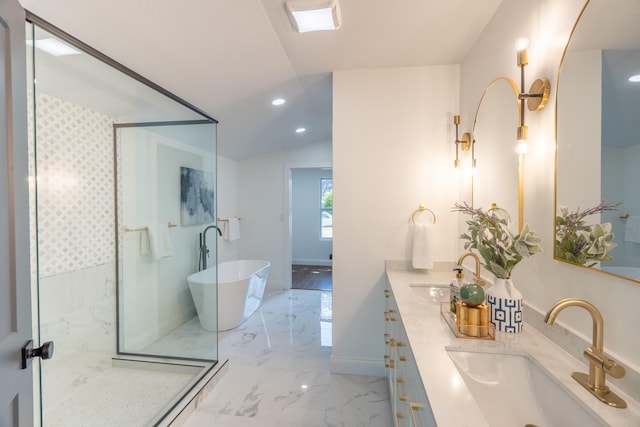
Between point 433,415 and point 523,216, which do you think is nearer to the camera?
point 433,415

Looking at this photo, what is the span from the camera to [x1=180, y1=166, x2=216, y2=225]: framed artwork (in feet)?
8.36

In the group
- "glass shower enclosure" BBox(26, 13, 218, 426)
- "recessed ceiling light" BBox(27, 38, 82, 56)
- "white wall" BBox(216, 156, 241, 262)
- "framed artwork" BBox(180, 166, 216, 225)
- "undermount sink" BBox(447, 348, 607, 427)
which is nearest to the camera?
"undermount sink" BBox(447, 348, 607, 427)

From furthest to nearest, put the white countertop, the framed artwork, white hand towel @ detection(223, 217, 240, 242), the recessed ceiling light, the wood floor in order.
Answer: the wood floor → white hand towel @ detection(223, 217, 240, 242) → the framed artwork → the recessed ceiling light → the white countertop

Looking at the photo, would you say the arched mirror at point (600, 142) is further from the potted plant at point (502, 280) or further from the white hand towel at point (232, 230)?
the white hand towel at point (232, 230)

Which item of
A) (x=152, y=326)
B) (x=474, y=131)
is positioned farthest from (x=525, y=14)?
(x=152, y=326)

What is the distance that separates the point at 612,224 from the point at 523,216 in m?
0.49

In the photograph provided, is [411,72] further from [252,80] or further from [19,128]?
[19,128]

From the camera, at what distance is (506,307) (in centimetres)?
111

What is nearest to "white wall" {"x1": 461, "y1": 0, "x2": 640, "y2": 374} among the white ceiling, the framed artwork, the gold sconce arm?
the white ceiling

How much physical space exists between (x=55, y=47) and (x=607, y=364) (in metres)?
2.40

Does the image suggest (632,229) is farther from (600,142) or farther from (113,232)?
(113,232)

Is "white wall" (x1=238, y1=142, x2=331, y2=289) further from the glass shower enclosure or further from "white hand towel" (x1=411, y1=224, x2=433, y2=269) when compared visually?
"white hand towel" (x1=411, y1=224, x2=433, y2=269)

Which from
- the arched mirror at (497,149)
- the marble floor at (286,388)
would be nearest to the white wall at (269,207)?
the marble floor at (286,388)

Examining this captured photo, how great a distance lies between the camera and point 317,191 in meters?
6.54
